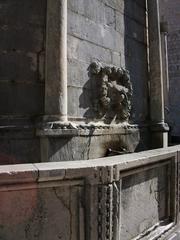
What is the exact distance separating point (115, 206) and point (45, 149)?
1.63 m

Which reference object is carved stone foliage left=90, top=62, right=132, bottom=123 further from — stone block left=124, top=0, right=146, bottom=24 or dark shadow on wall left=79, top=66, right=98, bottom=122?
stone block left=124, top=0, right=146, bottom=24

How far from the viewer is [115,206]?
2488mm

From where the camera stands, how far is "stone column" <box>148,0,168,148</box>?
18.4 ft

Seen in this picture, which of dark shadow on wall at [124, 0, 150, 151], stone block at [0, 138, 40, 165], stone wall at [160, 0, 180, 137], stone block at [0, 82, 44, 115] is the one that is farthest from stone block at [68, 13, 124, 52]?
stone wall at [160, 0, 180, 137]

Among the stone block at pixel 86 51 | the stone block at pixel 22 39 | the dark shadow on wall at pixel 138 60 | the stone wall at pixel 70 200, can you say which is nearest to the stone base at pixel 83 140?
the dark shadow on wall at pixel 138 60

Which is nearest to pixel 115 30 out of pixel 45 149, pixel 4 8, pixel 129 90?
pixel 129 90

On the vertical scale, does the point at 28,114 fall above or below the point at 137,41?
below

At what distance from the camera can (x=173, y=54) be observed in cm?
1574

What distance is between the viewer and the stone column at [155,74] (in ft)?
18.4

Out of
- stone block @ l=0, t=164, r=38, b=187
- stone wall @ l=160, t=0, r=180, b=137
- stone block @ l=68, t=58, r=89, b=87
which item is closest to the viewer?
stone block @ l=0, t=164, r=38, b=187

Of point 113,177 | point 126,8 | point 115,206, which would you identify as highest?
point 126,8

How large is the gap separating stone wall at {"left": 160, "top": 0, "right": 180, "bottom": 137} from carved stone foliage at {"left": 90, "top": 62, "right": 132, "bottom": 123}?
10.6 m

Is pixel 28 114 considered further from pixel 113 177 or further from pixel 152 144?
pixel 152 144

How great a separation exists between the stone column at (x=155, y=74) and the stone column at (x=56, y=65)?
7.07 ft
